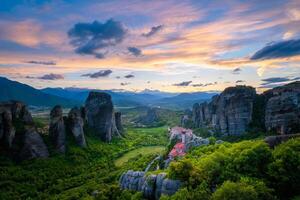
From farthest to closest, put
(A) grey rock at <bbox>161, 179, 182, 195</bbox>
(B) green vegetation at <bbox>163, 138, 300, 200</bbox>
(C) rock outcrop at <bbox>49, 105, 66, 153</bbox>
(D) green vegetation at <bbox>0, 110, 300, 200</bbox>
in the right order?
(C) rock outcrop at <bbox>49, 105, 66, 153</bbox> → (A) grey rock at <bbox>161, 179, 182, 195</bbox> → (D) green vegetation at <bbox>0, 110, 300, 200</bbox> → (B) green vegetation at <bbox>163, 138, 300, 200</bbox>

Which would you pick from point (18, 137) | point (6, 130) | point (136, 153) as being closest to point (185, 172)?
point (6, 130)

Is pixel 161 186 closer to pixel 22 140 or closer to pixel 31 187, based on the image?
pixel 31 187

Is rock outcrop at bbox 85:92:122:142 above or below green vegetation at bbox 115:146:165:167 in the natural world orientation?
above

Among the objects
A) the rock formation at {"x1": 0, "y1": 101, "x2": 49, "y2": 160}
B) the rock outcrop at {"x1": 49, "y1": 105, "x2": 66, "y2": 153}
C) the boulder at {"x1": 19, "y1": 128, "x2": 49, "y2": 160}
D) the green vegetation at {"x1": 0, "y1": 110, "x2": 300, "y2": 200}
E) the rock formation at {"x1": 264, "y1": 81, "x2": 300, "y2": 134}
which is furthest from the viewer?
the rock outcrop at {"x1": 49, "y1": 105, "x2": 66, "y2": 153}

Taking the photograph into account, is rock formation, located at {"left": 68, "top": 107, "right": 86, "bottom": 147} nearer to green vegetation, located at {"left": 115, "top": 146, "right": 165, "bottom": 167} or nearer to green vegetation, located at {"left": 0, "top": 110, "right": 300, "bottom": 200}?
green vegetation, located at {"left": 0, "top": 110, "right": 300, "bottom": 200}

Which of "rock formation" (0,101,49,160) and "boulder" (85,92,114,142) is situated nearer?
"rock formation" (0,101,49,160)

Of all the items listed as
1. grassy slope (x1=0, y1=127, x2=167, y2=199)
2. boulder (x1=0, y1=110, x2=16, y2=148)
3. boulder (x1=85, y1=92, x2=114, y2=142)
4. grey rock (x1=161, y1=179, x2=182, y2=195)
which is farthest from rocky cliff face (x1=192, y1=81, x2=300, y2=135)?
boulder (x1=0, y1=110, x2=16, y2=148)

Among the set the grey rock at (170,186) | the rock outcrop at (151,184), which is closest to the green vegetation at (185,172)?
the grey rock at (170,186)
